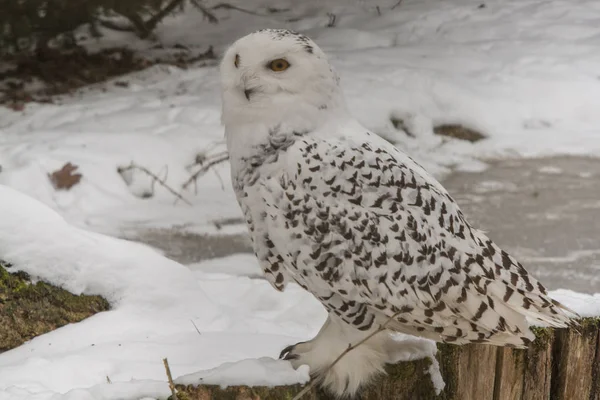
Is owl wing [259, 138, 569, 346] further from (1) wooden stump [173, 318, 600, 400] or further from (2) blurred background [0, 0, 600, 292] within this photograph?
(2) blurred background [0, 0, 600, 292]

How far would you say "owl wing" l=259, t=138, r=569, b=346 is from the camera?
1.93 metres

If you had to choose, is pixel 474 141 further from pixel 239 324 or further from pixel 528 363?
pixel 528 363

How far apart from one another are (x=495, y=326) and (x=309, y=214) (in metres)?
0.61

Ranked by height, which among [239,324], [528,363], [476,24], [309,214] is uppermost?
[476,24]

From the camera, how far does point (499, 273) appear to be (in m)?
1.99

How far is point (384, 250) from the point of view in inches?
75.9

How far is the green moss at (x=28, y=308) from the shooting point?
2.57 metres

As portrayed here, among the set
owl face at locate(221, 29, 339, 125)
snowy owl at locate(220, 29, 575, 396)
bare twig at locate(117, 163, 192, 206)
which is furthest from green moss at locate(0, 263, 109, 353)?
bare twig at locate(117, 163, 192, 206)

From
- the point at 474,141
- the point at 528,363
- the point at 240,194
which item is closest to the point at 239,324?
the point at 240,194

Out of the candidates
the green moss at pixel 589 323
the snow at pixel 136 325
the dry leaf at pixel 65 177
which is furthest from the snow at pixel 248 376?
the dry leaf at pixel 65 177

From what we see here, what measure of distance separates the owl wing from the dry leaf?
3.20 m

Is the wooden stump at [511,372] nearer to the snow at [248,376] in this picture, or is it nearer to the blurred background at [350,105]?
the snow at [248,376]

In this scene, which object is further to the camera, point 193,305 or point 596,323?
point 193,305

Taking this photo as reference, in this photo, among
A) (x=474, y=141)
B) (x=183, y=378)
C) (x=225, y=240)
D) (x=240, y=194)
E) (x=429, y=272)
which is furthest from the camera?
(x=474, y=141)
